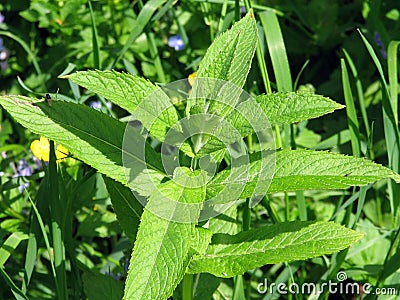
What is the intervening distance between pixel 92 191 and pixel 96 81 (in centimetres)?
79

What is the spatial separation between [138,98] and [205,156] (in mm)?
195

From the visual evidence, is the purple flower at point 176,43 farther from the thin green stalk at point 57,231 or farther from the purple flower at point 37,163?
the thin green stalk at point 57,231

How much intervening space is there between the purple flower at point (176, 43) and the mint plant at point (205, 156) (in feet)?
3.88

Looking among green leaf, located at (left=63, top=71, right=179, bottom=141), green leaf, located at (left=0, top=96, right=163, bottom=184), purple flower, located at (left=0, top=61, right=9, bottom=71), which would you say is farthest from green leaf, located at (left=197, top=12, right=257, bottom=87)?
purple flower, located at (left=0, top=61, right=9, bottom=71)

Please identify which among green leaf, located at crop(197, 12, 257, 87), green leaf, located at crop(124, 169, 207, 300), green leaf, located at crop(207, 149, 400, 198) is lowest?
green leaf, located at crop(124, 169, 207, 300)

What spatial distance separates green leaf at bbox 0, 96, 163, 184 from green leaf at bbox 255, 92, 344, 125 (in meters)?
0.27

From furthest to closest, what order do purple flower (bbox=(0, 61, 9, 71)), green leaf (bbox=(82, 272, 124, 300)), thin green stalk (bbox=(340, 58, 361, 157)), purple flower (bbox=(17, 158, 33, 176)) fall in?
1. purple flower (bbox=(0, 61, 9, 71))
2. purple flower (bbox=(17, 158, 33, 176))
3. thin green stalk (bbox=(340, 58, 361, 157))
4. green leaf (bbox=(82, 272, 124, 300))

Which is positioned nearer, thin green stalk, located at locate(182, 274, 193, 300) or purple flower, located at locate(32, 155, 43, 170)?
thin green stalk, located at locate(182, 274, 193, 300)


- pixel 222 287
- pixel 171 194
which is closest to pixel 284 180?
pixel 171 194

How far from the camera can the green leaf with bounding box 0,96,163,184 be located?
1.23m

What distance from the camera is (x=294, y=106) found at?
1223mm

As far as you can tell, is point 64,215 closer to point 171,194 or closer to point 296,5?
point 171,194

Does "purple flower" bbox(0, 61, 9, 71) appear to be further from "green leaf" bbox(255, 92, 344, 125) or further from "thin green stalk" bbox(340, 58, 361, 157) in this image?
"green leaf" bbox(255, 92, 344, 125)

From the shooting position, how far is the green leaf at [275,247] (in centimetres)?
125
